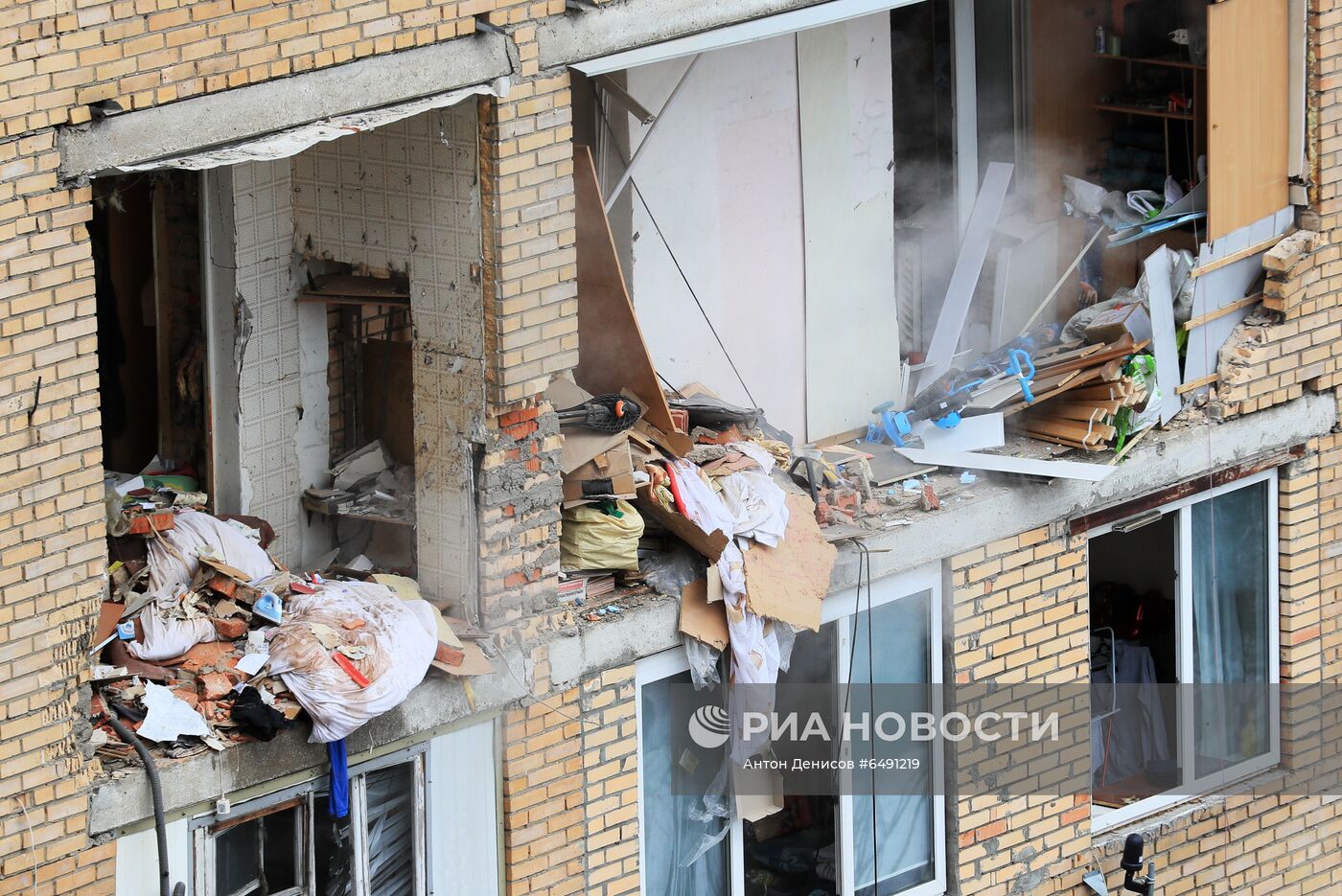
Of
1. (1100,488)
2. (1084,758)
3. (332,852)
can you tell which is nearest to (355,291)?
(332,852)

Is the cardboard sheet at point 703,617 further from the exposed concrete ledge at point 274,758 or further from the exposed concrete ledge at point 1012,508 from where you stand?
the exposed concrete ledge at point 274,758

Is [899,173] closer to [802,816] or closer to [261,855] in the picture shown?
[802,816]

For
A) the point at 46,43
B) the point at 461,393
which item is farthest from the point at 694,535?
the point at 46,43

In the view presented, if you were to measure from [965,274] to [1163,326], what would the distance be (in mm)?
1110

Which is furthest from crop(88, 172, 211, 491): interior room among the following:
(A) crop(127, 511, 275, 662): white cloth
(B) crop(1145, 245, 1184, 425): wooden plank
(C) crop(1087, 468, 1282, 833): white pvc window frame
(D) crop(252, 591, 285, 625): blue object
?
(B) crop(1145, 245, 1184, 425): wooden plank

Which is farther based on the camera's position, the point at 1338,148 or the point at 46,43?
the point at 1338,148

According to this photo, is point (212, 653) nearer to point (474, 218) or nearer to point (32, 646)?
point (32, 646)

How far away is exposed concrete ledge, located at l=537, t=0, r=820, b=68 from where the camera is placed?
355 inches


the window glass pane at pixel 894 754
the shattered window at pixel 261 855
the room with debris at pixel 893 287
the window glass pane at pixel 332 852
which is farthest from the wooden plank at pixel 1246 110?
the shattered window at pixel 261 855

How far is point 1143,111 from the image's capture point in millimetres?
12531

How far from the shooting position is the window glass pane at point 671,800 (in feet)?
33.4

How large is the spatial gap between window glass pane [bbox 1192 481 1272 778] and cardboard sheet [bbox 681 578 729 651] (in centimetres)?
336

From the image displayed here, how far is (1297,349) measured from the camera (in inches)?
468

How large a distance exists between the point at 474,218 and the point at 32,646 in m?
2.54
